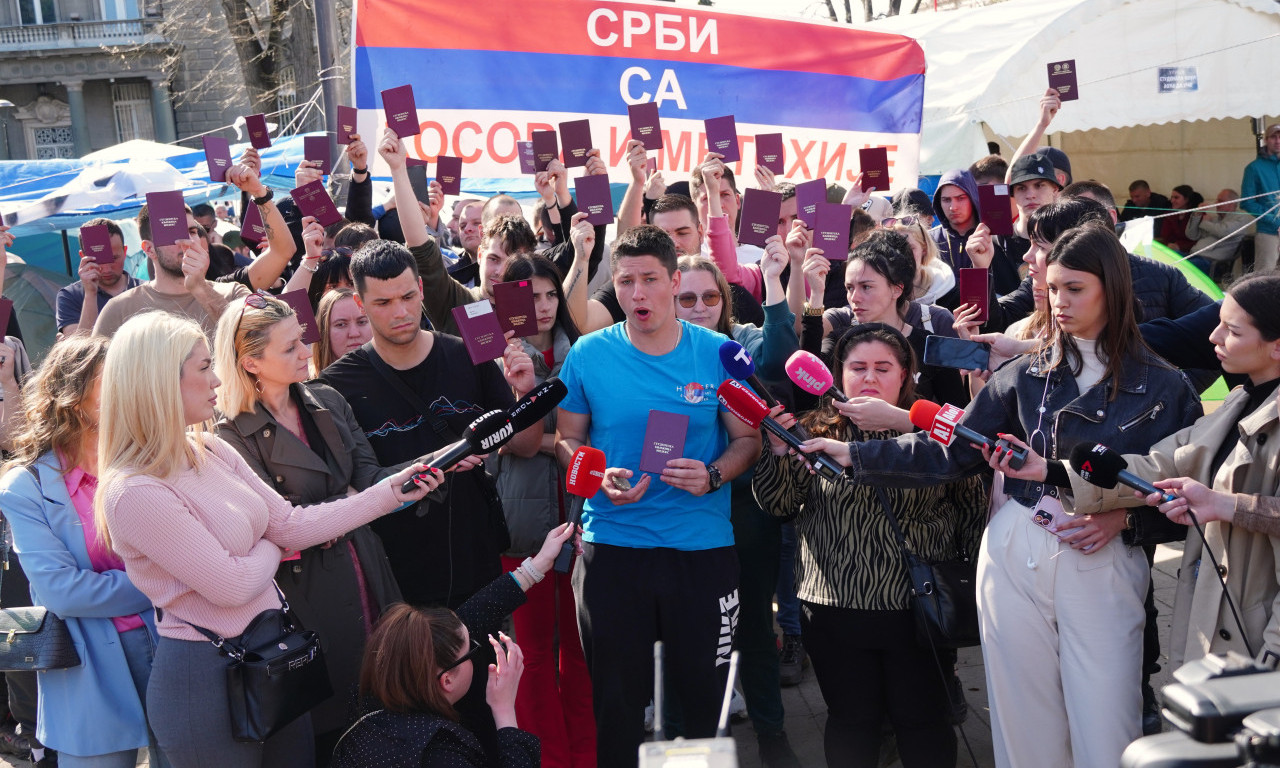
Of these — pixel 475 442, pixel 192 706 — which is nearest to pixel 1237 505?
pixel 475 442

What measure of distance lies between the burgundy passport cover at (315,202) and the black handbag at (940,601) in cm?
312

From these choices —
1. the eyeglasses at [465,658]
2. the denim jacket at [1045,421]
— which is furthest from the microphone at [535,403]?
the denim jacket at [1045,421]

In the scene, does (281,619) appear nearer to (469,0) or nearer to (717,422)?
(717,422)

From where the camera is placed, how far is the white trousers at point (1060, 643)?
3.22 meters

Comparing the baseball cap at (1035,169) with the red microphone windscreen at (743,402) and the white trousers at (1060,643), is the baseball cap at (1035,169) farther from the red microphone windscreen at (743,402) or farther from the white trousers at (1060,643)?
the red microphone windscreen at (743,402)

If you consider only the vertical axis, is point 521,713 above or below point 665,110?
below

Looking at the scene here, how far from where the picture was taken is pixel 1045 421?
131 inches

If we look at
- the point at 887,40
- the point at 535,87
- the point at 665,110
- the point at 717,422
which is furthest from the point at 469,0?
the point at 717,422

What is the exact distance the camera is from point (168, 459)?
2979 mm

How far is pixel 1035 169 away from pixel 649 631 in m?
3.74

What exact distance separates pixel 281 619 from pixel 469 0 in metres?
5.20

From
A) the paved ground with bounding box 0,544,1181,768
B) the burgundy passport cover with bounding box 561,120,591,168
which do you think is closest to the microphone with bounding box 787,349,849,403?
the paved ground with bounding box 0,544,1181,768

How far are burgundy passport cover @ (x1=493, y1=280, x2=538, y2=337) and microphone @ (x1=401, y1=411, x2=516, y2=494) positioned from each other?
0.83 metres

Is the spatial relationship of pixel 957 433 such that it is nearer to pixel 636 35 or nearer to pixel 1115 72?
pixel 636 35
